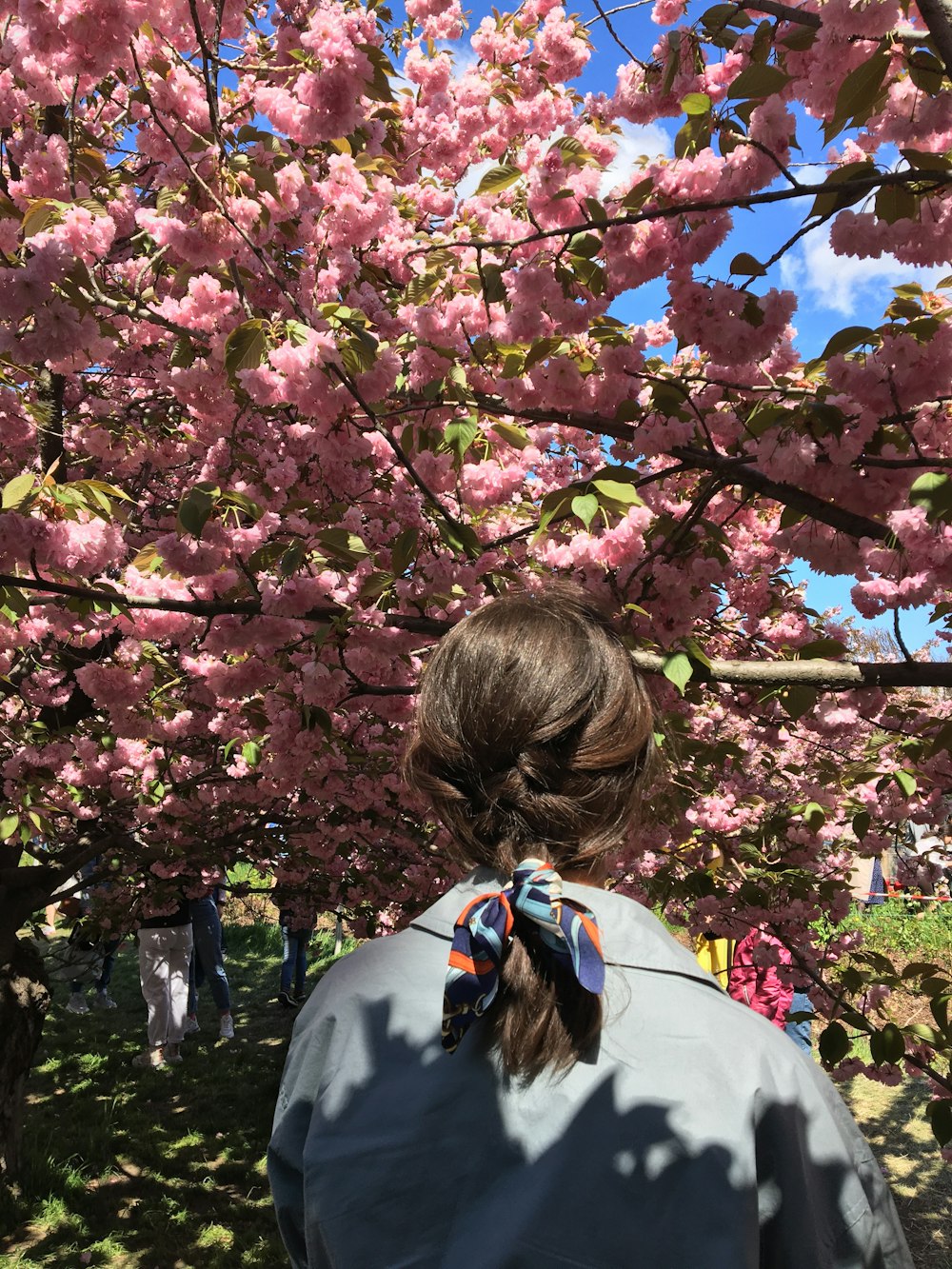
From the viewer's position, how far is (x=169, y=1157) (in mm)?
5148

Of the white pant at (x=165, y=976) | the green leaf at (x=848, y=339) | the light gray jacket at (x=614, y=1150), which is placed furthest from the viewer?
the white pant at (x=165, y=976)

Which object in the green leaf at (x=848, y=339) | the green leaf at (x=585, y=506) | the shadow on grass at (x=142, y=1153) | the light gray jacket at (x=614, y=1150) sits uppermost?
the green leaf at (x=848, y=339)

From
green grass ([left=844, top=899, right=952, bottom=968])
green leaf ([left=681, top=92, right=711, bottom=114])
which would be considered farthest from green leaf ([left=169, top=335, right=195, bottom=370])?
green grass ([left=844, top=899, right=952, bottom=968])

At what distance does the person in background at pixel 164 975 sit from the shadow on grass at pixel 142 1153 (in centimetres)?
21

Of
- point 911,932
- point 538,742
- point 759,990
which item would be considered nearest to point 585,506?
point 538,742

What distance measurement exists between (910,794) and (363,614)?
6.86ft

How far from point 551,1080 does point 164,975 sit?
21.4ft

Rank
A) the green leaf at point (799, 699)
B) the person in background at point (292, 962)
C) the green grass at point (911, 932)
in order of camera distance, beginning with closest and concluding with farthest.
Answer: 1. the green leaf at point (799, 699)
2. the person in background at point (292, 962)
3. the green grass at point (911, 932)

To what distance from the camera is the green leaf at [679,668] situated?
6.70 feet

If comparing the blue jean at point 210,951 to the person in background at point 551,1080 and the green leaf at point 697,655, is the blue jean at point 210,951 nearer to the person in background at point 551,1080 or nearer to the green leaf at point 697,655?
the green leaf at point 697,655

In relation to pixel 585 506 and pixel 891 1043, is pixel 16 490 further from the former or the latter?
pixel 891 1043

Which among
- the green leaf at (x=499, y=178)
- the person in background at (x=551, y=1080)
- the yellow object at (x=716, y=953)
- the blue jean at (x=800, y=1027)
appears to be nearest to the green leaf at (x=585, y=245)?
the green leaf at (x=499, y=178)

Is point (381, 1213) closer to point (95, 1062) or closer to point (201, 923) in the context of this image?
point (95, 1062)

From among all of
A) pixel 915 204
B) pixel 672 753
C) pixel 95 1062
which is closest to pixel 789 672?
pixel 672 753
